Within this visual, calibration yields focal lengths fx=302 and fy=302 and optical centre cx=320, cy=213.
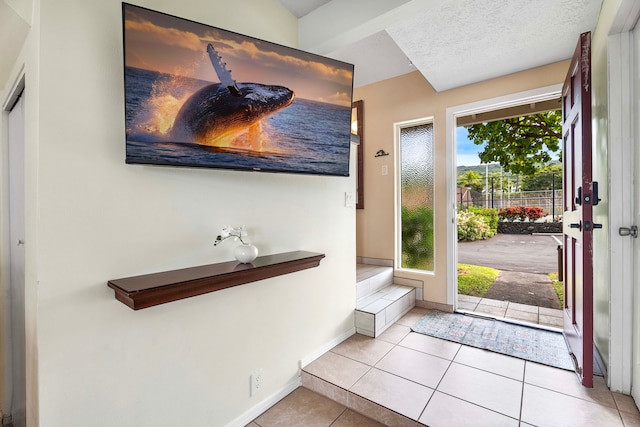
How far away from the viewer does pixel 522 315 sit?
3.08 meters

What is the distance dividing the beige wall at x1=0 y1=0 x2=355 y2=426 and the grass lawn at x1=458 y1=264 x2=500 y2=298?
319cm

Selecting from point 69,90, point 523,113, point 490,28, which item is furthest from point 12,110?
point 523,113

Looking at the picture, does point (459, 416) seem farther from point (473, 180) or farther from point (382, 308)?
point (473, 180)

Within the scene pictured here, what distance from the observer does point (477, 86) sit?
2961 mm

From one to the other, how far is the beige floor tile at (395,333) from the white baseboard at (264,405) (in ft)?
2.79

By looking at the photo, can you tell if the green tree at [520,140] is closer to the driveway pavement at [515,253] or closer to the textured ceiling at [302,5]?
the driveway pavement at [515,253]

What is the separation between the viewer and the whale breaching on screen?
4.39ft

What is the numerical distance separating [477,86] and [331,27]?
176cm

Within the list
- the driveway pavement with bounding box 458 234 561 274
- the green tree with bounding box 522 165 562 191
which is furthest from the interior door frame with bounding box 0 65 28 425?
the green tree with bounding box 522 165 562 191

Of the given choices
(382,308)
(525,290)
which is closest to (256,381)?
(382,308)

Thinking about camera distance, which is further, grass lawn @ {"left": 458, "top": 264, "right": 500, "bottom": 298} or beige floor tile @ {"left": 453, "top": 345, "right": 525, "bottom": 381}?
grass lawn @ {"left": 458, "top": 264, "right": 500, "bottom": 298}

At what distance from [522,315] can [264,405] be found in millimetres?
2714

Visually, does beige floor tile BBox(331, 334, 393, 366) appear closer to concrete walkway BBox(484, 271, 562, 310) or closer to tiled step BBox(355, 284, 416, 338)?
tiled step BBox(355, 284, 416, 338)

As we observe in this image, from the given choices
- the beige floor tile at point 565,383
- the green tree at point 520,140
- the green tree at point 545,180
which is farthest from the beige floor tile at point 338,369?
the green tree at point 545,180
